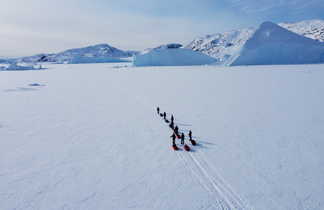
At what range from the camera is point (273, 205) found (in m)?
3.01

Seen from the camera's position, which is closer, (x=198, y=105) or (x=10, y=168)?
(x=10, y=168)

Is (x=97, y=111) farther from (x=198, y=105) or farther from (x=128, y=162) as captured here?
(x=128, y=162)

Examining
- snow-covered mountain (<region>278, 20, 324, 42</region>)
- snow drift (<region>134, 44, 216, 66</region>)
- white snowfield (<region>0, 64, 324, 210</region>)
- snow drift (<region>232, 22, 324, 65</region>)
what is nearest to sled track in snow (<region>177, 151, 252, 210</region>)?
white snowfield (<region>0, 64, 324, 210</region>)

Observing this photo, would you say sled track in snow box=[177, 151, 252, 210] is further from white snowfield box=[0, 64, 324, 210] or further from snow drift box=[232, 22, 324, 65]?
snow drift box=[232, 22, 324, 65]

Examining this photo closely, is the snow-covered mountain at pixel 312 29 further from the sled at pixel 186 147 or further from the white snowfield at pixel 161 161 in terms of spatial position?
the sled at pixel 186 147

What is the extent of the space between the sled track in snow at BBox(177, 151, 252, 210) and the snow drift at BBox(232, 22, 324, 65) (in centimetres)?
3472

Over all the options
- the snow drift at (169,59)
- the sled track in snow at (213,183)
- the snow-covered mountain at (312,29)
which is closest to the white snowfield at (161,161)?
the sled track in snow at (213,183)

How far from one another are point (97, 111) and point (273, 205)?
692 centimetres

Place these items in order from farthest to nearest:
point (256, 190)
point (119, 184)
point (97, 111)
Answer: point (97, 111) → point (119, 184) → point (256, 190)

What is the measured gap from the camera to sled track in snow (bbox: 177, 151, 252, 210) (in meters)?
3.06

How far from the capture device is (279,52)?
3741cm

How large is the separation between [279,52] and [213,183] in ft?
130

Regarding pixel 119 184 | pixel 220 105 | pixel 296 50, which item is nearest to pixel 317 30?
pixel 296 50

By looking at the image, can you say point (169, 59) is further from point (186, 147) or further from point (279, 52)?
point (186, 147)
